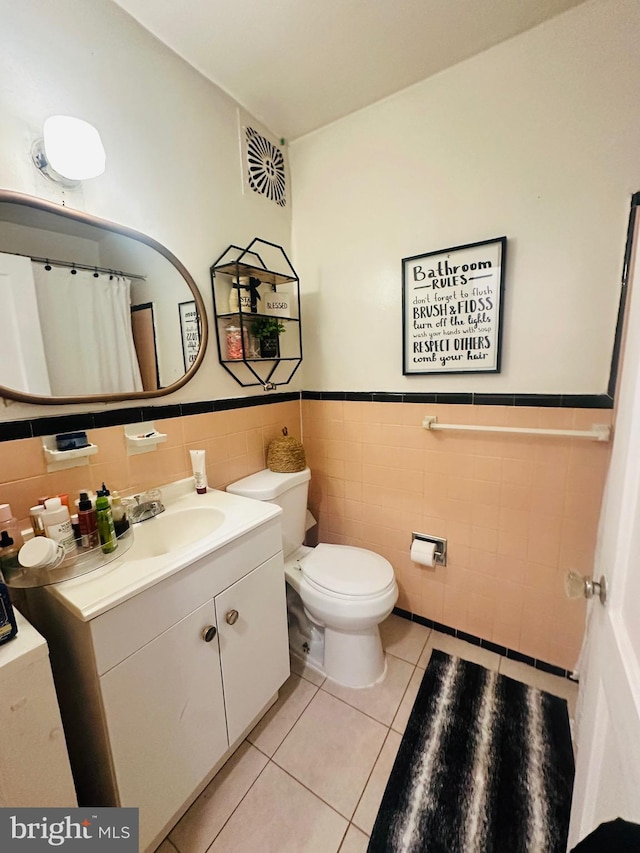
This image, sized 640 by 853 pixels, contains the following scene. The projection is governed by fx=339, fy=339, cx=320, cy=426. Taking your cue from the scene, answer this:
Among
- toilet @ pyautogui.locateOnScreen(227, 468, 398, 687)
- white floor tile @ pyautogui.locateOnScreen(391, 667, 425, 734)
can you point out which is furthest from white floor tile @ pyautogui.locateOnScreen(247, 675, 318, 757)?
white floor tile @ pyautogui.locateOnScreen(391, 667, 425, 734)

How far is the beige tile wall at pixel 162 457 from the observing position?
951mm

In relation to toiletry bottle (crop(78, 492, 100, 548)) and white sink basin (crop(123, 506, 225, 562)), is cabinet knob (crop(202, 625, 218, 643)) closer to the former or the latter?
Answer: white sink basin (crop(123, 506, 225, 562))

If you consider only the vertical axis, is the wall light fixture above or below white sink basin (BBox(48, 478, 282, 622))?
above

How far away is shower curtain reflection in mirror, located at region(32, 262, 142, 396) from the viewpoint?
1.01 metres

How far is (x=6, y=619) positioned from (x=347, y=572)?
3.61 ft

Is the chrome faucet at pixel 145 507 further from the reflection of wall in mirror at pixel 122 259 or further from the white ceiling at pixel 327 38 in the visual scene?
the white ceiling at pixel 327 38

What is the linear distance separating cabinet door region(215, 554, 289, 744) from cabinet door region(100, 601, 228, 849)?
0.13ft

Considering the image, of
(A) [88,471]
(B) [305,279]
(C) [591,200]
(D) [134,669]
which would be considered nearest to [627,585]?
(D) [134,669]

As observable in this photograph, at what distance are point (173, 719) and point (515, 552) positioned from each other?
1370 millimetres

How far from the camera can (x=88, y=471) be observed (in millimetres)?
1091

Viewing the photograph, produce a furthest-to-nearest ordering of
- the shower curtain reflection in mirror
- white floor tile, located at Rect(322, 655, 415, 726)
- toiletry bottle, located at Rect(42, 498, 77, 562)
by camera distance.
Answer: white floor tile, located at Rect(322, 655, 415, 726), the shower curtain reflection in mirror, toiletry bottle, located at Rect(42, 498, 77, 562)

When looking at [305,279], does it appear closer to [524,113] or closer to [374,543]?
[524,113]

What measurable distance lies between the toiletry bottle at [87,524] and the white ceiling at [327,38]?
1.57m

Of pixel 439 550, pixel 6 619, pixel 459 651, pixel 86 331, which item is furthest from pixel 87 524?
pixel 459 651
